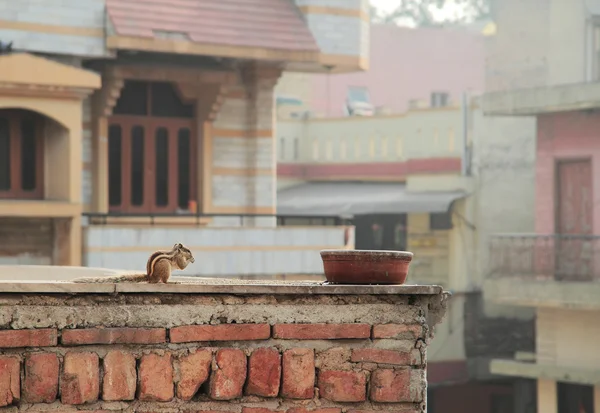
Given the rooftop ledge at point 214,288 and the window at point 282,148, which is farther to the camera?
the window at point 282,148

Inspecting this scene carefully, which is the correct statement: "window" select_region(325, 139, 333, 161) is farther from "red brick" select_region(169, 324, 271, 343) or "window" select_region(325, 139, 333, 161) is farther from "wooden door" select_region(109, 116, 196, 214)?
"red brick" select_region(169, 324, 271, 343)

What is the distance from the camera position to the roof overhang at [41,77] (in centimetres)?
2036

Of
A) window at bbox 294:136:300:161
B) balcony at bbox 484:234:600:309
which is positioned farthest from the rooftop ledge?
window at bbox 294:136:300:161

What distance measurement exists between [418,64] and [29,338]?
39.4 m

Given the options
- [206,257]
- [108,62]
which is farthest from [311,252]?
[108,62]

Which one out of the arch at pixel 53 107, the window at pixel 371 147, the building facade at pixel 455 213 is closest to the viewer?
the arch at pixel 53 107

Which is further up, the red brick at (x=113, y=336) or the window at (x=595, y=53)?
the window at (x=595, y=53)

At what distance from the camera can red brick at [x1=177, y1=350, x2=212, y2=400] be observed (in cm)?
519

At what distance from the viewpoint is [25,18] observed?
2112 cm

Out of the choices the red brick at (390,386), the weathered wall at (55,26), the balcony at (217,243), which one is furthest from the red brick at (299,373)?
the weathered wall at (55,26)

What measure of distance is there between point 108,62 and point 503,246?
7979 mm

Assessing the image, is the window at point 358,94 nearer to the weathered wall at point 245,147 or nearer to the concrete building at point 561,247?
Answer: the concrete building at point 561,247

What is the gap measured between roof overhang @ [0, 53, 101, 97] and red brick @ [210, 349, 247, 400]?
15.5 meters

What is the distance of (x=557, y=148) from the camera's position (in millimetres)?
27797
